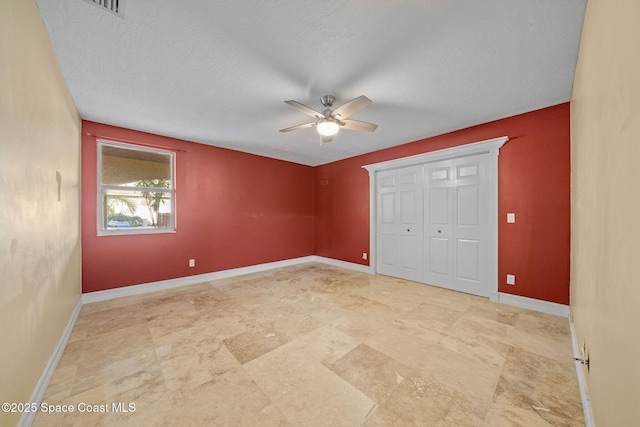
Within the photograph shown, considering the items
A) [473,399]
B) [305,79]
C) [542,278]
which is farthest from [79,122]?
[542,278]

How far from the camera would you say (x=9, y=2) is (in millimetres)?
1122

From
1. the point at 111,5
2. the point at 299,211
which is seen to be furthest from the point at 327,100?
the point at 299,211

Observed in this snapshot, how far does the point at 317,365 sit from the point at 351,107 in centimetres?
228

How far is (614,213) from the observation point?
90 centimetres

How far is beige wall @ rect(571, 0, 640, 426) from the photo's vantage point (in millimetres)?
690

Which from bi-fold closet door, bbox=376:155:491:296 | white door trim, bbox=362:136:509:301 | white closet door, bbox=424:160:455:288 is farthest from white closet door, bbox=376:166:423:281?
white door trim, bbox=362:136:509:301

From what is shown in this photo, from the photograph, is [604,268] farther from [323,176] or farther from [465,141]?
[323,176]

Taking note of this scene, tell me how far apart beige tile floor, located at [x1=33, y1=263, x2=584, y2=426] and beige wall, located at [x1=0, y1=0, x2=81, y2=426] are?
1.26ft

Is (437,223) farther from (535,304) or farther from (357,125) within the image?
(357,125)

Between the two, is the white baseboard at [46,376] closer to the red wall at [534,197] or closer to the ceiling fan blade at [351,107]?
the ceiling fan blade at [351,107]

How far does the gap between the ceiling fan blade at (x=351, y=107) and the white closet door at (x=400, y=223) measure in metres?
2.12

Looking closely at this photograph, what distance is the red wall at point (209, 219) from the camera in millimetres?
3131

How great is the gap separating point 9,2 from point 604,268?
10.1 feet

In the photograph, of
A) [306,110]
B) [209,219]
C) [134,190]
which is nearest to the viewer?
[306,110]
